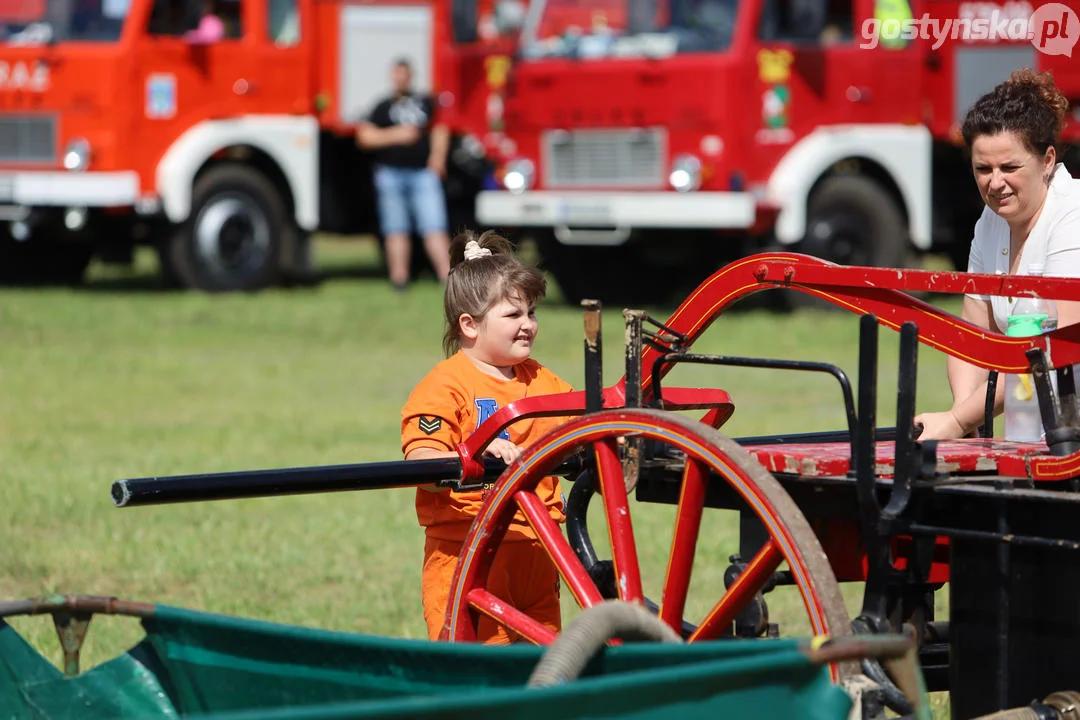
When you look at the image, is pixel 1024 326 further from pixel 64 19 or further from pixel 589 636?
pixel 64 19

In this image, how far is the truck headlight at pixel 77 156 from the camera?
1521cm

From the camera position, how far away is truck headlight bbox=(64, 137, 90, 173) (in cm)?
1521

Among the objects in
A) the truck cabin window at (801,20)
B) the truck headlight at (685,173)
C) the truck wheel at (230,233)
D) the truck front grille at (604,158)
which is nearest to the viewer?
the truck cabin window at (801,20)

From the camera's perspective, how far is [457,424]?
4.25m

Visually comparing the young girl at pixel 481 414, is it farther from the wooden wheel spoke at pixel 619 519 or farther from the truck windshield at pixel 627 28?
the truck windshield at pixel 627 28

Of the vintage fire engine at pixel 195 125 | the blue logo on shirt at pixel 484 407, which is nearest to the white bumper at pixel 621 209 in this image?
the vintage fire engine at pixel 195 125

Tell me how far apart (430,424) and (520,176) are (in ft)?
35.7

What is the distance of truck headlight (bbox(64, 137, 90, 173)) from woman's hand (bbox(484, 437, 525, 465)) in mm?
11979

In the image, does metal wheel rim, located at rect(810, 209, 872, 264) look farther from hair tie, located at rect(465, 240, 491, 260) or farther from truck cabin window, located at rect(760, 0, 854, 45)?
hair tie, located at rect(465, 240, 491, 260)

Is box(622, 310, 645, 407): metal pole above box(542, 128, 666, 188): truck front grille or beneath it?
above

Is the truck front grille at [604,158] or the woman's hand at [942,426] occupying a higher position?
the woman's hand at [942,426]

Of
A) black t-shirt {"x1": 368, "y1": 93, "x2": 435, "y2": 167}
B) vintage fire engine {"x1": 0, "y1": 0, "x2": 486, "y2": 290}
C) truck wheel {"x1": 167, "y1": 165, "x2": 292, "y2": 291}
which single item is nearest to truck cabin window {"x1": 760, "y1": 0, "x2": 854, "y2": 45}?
vintage fire engine {"x1": 0, "y1": 0, "x2": 486, "y2": 290}

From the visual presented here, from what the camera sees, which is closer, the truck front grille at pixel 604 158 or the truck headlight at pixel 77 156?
the truck front grille at pixel 604 158

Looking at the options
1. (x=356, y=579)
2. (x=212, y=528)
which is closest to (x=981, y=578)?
(x=356, y=579)
